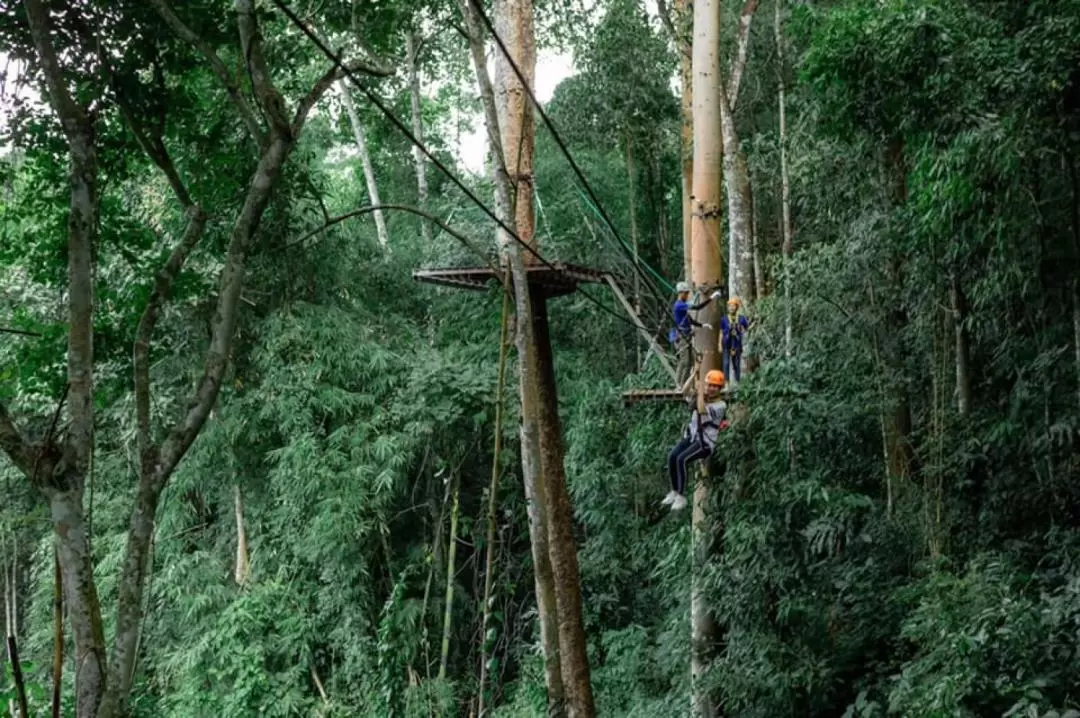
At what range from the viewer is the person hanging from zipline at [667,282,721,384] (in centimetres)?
689

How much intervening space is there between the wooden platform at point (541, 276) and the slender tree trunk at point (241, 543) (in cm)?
553

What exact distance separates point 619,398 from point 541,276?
364 cm

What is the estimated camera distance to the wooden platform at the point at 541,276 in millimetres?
6609

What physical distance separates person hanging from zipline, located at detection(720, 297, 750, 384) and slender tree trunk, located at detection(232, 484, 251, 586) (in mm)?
6339

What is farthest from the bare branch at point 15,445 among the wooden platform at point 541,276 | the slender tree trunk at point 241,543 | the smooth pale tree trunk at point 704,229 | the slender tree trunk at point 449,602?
the slender tree trunk at point 241,543

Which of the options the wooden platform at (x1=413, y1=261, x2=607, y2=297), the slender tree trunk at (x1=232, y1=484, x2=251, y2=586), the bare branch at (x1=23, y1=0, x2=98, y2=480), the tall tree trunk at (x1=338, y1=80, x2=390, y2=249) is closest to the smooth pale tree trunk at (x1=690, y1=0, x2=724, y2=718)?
the wooden platform at (x1=413, y1=261, x2=607, y2=297)

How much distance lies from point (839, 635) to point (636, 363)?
693cm

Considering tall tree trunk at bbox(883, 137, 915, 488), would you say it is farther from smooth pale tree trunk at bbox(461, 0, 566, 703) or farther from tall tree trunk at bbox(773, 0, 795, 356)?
smooth pale tree trunk at bbox(461, 0, 566, 703)

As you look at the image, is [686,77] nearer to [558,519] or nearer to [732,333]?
[732,333]

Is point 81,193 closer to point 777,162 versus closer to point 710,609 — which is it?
point 710,609

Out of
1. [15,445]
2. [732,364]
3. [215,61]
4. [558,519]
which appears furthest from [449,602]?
[215,61]

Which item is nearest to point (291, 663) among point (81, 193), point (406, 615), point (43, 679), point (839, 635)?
point (406, 615)

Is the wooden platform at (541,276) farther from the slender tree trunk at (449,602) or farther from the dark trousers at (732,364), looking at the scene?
the slender tree trunk at (449,602)

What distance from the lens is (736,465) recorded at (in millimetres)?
6434
